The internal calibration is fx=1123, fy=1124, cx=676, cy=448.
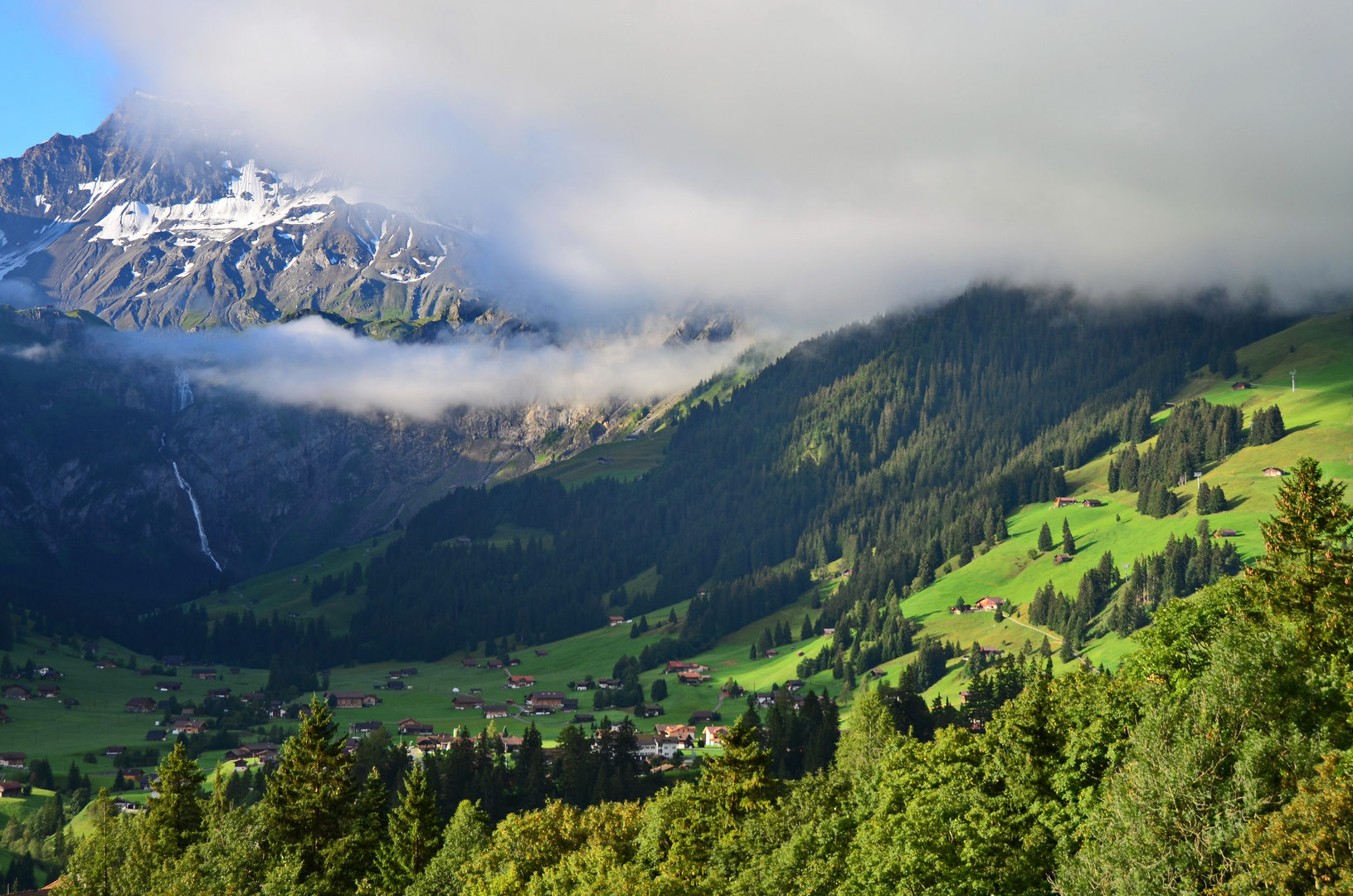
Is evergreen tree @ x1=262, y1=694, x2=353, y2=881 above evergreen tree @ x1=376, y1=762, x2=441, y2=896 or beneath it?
above

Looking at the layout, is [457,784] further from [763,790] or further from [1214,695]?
[1214,695]

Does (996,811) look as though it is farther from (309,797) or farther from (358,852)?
(309,797)

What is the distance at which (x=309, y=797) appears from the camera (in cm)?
9069

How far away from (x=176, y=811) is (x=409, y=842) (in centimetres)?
2103

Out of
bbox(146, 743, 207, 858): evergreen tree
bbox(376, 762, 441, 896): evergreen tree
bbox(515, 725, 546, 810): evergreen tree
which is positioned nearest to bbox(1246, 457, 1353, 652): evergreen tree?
bbox(376, 762, 441, 896): evergreen tree

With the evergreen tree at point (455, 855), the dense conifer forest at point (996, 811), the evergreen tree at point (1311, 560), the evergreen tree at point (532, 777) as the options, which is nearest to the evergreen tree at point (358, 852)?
the dense conifer forest at point (996, 811)

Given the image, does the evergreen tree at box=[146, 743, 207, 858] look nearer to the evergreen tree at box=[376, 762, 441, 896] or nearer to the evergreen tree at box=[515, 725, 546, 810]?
the evergreen tree at box=[376, 762, 441, 896]

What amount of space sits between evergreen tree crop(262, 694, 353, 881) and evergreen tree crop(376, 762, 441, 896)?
4.60m

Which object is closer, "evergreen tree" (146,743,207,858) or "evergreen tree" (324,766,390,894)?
"evergreen tree" (324,766,390,894)

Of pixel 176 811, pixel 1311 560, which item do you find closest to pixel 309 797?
pixel 176 811

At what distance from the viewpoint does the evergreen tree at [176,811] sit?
93.2 meters

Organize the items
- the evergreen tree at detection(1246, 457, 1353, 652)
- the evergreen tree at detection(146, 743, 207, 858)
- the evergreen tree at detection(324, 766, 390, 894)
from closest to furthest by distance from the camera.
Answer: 1. the evergreen tree at detection(1246, 457, 1353, 652)
2. the evergreen tree at detection(324, 766, 390, 894)
3. the evergreen tree at detection(146, 743, 207, 858)

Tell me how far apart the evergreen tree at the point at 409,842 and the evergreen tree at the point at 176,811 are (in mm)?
17042

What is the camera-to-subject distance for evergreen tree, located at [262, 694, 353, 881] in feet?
294
